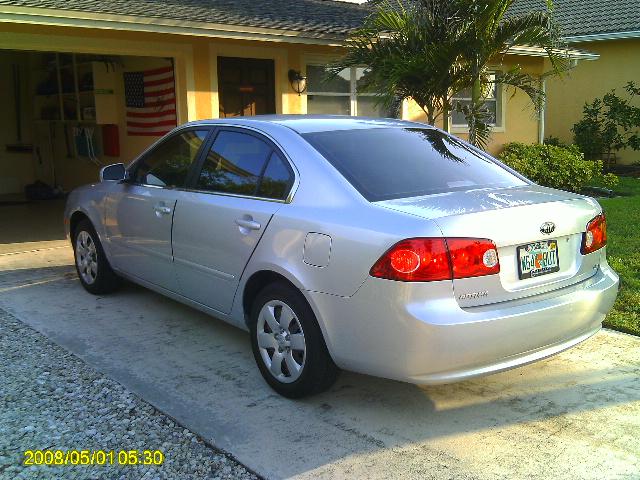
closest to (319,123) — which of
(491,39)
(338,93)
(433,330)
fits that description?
(433,330)

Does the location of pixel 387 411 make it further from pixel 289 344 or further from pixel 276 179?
pixel 276 179

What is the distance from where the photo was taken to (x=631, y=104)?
57.4ft

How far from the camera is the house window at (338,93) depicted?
11336 millimetres

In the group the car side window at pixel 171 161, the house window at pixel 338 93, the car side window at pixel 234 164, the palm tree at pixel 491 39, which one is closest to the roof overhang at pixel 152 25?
the house window at pixel 338 93

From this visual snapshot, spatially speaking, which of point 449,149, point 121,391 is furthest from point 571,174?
point 121,391

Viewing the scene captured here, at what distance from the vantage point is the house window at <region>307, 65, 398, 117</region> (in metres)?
11.3

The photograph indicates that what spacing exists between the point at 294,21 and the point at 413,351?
8022 mm

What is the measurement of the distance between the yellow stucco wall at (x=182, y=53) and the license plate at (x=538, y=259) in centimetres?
711

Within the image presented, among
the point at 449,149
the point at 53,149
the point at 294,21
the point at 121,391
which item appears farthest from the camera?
the point at 53,149

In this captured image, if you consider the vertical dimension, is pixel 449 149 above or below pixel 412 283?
above

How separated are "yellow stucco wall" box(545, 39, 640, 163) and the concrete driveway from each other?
48.9 feet

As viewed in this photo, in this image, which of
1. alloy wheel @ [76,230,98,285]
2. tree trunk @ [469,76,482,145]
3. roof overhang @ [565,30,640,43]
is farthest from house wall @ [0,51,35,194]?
roof overhang @ [565,30,640,43]

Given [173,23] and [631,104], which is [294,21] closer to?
[173,23]
